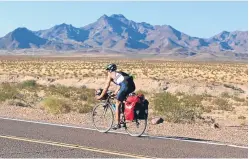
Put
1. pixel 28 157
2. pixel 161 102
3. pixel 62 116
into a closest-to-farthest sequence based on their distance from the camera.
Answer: pixel 28 157 → pixel 62 116 → pixel 161 102

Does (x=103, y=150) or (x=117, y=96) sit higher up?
(x=117, y=96)

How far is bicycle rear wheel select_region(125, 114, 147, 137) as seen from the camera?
38.9 ft

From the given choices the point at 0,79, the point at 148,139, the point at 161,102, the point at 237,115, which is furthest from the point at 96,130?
the point at 0,79

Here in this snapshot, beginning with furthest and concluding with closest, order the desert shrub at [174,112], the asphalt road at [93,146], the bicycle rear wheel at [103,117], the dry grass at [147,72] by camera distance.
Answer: the dry grass at [147,72]
the desert shrub at [174,112]
the bicycle rear wheel at [103,117]
the asphalt road at [93,146]

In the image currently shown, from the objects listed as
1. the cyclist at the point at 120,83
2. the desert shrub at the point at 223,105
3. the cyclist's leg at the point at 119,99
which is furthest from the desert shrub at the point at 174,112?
the cyclist at the point at 120,83

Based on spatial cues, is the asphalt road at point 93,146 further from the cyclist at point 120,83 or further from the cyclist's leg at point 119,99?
the cyclist at point 120,83

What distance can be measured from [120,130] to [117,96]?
1.38m

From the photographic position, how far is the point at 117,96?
12.0 m

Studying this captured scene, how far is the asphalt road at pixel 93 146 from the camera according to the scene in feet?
31.0

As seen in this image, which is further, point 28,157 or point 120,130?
point 120,130

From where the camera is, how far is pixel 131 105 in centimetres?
1175

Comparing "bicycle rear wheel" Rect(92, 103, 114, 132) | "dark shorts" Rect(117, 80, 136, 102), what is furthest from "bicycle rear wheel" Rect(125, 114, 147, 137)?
"dark shorts" Rect(117, 80, 136, 102)

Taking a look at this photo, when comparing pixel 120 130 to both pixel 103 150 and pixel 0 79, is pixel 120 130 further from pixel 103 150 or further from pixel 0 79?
pixel 0 79

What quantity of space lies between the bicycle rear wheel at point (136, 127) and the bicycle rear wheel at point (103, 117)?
0.48 meters
